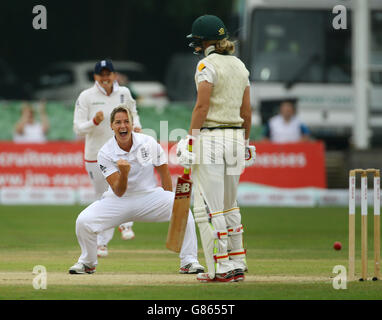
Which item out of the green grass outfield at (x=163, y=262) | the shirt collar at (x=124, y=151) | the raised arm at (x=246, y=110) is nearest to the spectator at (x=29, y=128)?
the green grass outfield at (x=163, y=262)

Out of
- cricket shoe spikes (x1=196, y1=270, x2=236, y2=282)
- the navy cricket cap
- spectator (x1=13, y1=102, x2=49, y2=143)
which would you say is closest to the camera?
cricket shoe spikes (x1=196, y1=270, x2=236, y2=282)

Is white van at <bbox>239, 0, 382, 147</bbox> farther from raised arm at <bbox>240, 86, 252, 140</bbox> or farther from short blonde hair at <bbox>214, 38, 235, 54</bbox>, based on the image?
short blonde hair at <bbox>214, 38, 235, 54</bbox>

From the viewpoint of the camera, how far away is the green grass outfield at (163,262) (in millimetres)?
8711

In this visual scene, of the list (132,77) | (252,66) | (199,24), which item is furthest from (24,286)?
(132,77)

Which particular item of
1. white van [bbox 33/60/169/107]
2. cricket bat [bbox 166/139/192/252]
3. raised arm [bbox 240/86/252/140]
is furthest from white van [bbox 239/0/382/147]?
cricket bat [bbox 166/139/192/252]

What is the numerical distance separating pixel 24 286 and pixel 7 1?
22.0 metres

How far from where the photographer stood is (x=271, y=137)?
20250 mm

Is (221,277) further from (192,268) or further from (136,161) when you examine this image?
(136,161)

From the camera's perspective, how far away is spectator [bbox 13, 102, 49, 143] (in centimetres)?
2094

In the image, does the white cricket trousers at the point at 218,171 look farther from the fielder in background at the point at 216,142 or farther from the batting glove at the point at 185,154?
the batting glove at the point at 185,154

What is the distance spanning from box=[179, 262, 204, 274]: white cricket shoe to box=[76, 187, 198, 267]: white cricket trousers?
0.12 feet
